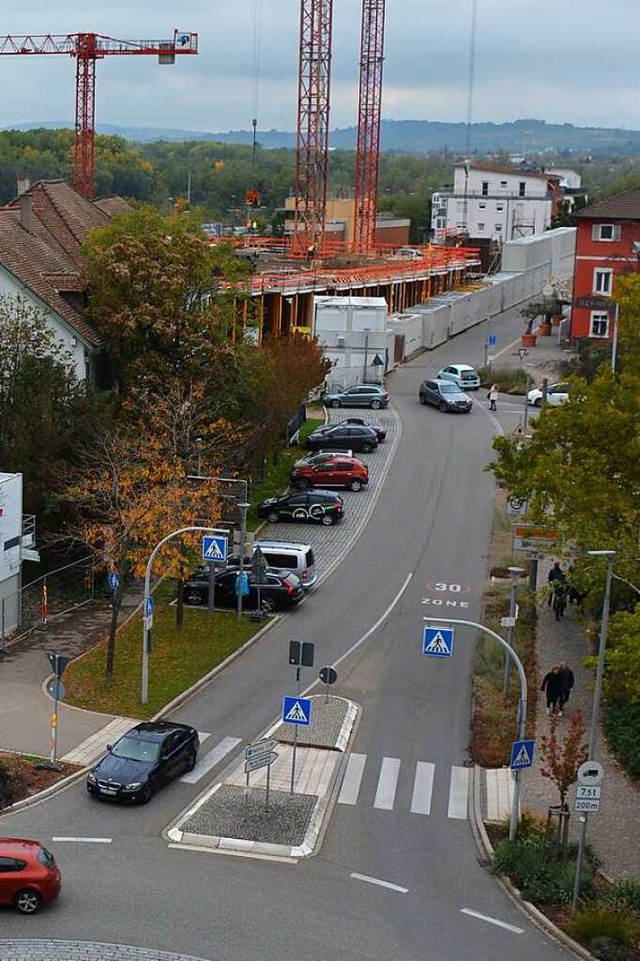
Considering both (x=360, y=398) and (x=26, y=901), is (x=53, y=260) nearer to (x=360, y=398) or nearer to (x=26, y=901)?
(x=360, y=398)

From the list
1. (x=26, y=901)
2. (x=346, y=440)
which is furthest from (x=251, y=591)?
(x=26, y=901)

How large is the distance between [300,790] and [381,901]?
17.1 feet

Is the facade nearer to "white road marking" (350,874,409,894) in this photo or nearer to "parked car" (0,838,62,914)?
"white road marking" (350,874,409,894)

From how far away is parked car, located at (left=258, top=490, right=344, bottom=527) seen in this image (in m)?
45.9

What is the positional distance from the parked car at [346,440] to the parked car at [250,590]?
16648mm

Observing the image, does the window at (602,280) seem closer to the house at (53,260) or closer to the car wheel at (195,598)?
the house at (53,260)

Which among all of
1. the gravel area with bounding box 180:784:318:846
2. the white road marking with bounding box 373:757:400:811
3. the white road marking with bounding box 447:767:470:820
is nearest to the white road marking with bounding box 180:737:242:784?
the gravel area with bounding box 180:784:318:846

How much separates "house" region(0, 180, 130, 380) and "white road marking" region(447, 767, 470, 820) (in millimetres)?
19900

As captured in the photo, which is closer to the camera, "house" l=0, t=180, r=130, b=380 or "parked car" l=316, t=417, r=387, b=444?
"house" l=0, t=180, r=130, b=380

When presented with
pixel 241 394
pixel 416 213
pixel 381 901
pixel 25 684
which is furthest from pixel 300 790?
pixel 416 213

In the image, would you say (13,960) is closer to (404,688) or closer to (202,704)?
(202,704)

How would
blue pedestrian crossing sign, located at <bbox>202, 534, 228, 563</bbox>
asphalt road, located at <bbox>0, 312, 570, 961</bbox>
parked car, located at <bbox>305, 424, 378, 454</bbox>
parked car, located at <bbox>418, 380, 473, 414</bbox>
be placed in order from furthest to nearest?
parked car, located at <bbox>418, 380, 473, 414</bbox> < parked car, located at <bbox>305, 424, 378, 454</bbox> < blue pedestrian crossing sign, located at <bbox>202, 534, 228, 563</bbox> < asphalt road, located at <bbox>0, 312, 570, 961</bbox>

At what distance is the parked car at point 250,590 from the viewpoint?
3775 centimetres

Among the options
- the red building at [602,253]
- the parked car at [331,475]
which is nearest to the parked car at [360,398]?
the parked car at [331,475]
